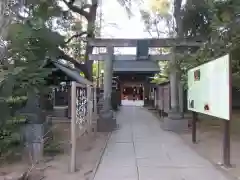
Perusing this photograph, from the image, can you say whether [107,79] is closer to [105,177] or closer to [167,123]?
[167,123]

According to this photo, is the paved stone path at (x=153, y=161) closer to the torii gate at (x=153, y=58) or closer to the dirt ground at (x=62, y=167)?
the dirt ground at (x=62, y=167)

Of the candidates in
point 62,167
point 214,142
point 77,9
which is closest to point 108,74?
point 77,9

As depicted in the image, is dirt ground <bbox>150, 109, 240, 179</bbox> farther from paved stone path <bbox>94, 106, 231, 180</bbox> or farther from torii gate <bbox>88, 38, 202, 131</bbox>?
torii gate <bbox>88, 38, 202, 131</bbox>

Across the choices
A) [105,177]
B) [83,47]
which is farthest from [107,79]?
[105,177]

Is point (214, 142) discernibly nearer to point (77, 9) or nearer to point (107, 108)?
point (107, 108)

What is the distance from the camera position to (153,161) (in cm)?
786

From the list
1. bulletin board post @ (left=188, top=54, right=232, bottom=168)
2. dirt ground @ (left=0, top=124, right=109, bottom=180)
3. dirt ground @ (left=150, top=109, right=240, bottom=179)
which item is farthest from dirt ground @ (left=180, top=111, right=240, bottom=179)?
dirt ground @ (left=0, top=124, right=109, bottom=180)

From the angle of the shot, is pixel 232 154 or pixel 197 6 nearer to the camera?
pixel 232 154

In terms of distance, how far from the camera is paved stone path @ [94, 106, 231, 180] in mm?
6586

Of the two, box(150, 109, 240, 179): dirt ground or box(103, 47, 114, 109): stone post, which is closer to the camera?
box(150, 109, 240, 179): dirt ground

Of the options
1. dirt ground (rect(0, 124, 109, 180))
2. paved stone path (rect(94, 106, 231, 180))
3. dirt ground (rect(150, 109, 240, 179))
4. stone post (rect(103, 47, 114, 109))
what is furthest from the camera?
stone post (rect(103, 47, 114, 109))

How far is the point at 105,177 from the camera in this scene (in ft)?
21.4

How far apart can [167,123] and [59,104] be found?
37.6 feet

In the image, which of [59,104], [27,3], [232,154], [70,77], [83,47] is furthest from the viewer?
[59,104]
